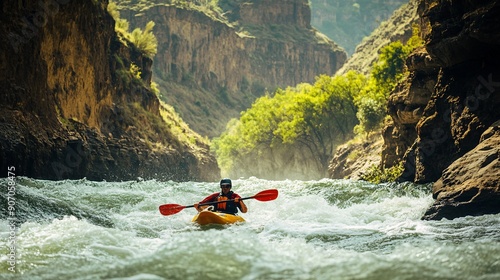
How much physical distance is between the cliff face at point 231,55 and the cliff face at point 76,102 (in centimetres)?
4711

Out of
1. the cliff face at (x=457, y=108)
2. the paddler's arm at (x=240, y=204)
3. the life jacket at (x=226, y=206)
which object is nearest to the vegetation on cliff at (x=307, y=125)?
the cliff face at (x=457, y=108)

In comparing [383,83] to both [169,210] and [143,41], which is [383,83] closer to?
[143,41]

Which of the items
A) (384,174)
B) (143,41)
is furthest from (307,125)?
(384,174)

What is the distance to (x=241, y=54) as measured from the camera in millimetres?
98312

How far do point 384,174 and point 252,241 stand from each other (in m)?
14.5

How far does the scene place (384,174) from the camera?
21703 millimetres

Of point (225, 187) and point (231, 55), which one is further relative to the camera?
point (231, 55)

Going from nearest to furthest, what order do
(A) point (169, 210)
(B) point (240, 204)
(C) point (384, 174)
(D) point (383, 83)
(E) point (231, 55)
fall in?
(B) point (240, 204) < (A) point (169, 210) < (C) point (384, 174) < (D) point (383, 83) < (E) point (231, 55)

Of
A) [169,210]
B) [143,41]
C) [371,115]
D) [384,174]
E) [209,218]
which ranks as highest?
[143,41]

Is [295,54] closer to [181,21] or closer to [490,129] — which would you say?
[181,21]

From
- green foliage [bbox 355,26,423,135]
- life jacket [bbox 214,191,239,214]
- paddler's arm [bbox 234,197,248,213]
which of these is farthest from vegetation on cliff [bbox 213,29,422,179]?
life jacket [bbox 214,191,239,214]

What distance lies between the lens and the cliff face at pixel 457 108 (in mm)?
11555

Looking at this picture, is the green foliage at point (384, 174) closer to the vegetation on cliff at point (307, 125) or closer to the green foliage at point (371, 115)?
the green foliage at point (371, 115)

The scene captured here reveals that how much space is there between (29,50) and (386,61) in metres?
22.7
